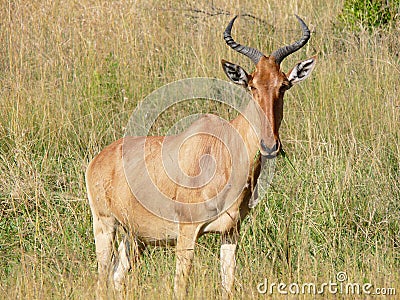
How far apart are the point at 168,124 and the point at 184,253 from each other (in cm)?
305

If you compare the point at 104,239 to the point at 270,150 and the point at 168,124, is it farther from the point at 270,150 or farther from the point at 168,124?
the point at 168,124

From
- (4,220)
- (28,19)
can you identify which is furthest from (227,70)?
(28,19)

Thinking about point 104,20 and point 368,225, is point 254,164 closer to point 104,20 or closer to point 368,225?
point 368,225

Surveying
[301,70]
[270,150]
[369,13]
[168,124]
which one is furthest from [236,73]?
[369,13]

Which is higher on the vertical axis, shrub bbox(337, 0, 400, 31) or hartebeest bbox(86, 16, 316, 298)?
shrub bbox(337, 0, 400, 31)

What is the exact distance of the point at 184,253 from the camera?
4996 millimetres

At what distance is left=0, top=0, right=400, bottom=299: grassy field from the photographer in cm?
523

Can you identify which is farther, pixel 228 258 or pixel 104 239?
pixel 104 239

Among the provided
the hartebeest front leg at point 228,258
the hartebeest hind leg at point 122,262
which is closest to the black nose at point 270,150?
the hartebeest front leg at point 228,258

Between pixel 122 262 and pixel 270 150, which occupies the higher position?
pixel 270 150

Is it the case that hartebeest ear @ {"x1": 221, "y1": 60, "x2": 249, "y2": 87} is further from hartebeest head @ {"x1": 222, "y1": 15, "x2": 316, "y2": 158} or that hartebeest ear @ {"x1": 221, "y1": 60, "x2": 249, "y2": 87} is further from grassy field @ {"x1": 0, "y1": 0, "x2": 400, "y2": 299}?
grassy field @ {"x1": 0, "y1": 0, "x2": 400, "y2": 299}

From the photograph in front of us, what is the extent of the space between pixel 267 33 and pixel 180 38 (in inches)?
41.0

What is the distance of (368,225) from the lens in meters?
5.80

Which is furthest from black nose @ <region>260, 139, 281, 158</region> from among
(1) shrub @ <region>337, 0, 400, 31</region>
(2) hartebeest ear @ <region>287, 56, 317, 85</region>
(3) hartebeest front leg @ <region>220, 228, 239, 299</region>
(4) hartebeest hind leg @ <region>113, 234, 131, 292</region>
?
(1) shrub @ <region>337, 0, 400, 31</region>
